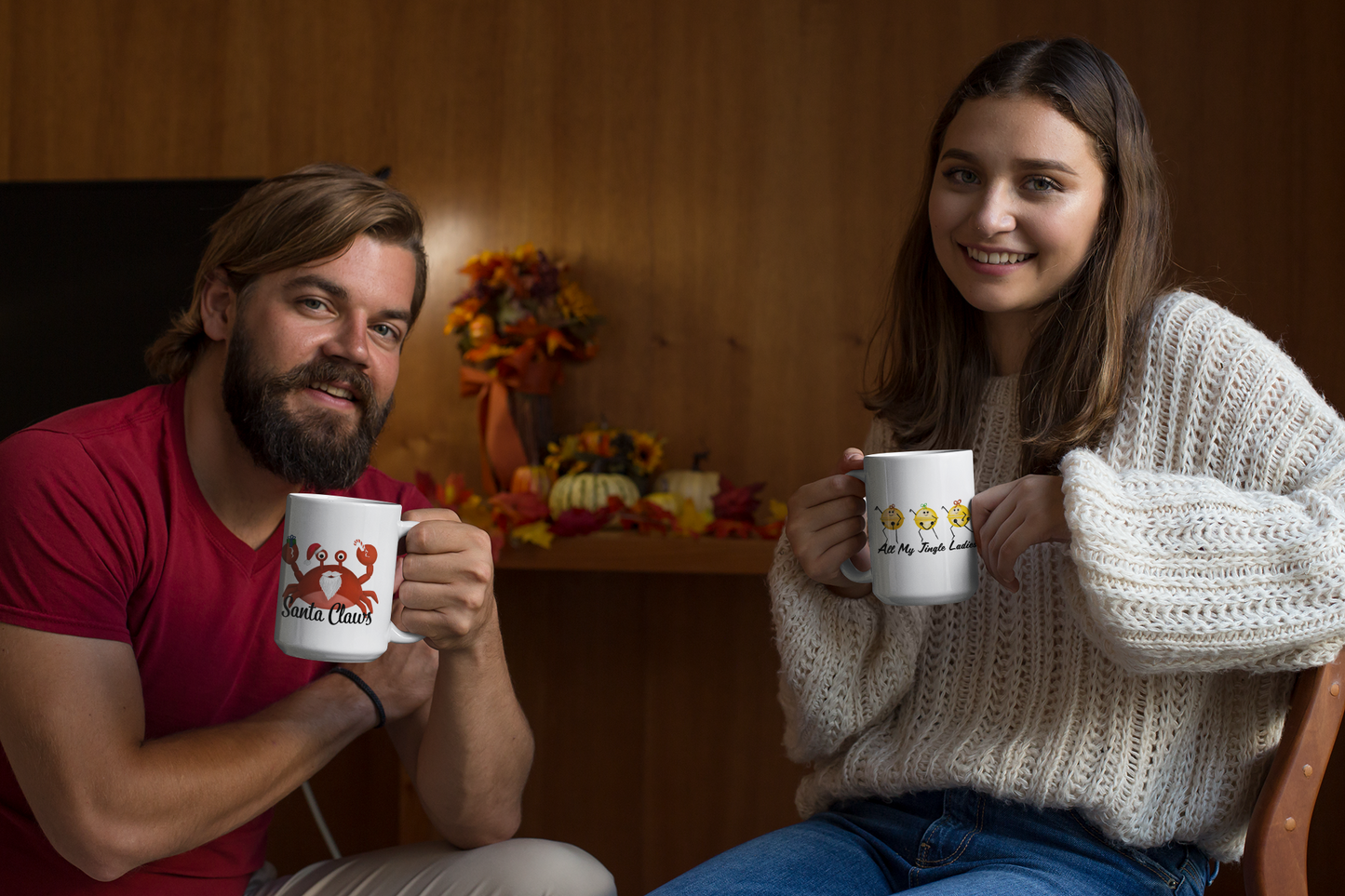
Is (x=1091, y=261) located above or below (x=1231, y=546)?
above

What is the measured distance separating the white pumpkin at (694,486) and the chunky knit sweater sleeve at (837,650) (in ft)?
3.57

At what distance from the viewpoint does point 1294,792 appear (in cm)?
85

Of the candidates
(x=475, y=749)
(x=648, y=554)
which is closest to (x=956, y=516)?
(x=475, y=749)

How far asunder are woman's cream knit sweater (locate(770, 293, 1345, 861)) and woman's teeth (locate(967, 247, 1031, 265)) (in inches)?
5.6

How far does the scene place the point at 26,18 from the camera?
266 cm

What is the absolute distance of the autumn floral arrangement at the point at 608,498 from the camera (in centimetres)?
207

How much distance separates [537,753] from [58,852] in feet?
5.09

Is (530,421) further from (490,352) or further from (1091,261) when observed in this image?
(1091,261)

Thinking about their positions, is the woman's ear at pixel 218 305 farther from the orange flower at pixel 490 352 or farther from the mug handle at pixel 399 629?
the orange flower at pixel 490 352

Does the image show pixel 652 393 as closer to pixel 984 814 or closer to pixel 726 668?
pixel 726 668

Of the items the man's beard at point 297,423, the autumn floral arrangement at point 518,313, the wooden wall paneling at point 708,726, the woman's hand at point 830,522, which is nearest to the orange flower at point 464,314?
the autumn floral arrangement at point 518,313

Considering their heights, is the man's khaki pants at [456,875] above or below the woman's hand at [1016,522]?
below

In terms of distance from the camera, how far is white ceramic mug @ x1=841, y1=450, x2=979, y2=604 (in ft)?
2.82

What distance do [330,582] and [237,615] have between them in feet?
1.24
